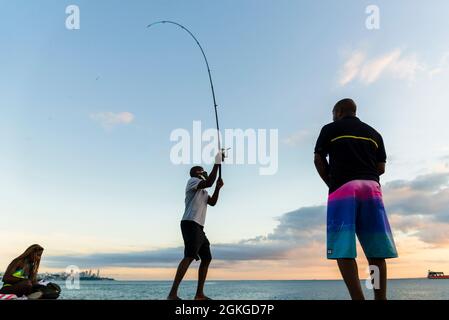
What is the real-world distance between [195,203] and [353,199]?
9.91 feet

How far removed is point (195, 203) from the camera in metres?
6.32

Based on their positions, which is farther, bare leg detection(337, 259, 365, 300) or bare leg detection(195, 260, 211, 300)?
bare leg detection(195, 260, 211, 300)

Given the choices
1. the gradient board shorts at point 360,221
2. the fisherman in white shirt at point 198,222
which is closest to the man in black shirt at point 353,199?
the gradient board shorts at point 360,221

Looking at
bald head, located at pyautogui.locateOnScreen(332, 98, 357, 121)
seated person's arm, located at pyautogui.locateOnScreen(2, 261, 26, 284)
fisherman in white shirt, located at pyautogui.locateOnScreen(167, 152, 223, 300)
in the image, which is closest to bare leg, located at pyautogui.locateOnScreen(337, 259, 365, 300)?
bald head, located at pyautogui.locateOnScreen(332, 98, 357, 121)

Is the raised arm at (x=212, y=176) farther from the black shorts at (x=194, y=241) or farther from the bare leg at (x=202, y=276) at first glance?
the bare leg at (x=202, y=276)

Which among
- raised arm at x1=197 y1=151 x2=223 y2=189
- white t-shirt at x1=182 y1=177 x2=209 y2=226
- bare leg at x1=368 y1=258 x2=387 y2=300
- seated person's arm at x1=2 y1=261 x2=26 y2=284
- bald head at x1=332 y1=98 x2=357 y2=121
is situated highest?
bald head at x1=332 y1=98 x2=357 y2=121

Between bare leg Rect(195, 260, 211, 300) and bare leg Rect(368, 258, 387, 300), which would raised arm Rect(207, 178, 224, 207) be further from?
bare leg Rect(368, 258, 387, 300)

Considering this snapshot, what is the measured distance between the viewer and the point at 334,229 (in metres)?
3.81

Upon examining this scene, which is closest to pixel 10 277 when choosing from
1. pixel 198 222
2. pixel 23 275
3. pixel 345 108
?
pixel 23 275

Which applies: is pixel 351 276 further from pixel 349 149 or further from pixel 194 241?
pixel 194 241

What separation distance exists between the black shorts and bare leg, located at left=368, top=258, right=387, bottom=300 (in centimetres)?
289

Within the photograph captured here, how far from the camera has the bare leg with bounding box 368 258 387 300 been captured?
3656 millimetres

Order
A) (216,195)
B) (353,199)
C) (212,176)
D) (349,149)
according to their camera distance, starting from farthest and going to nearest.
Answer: (216,195)
(212,176)
(349,149)
(353,199)
